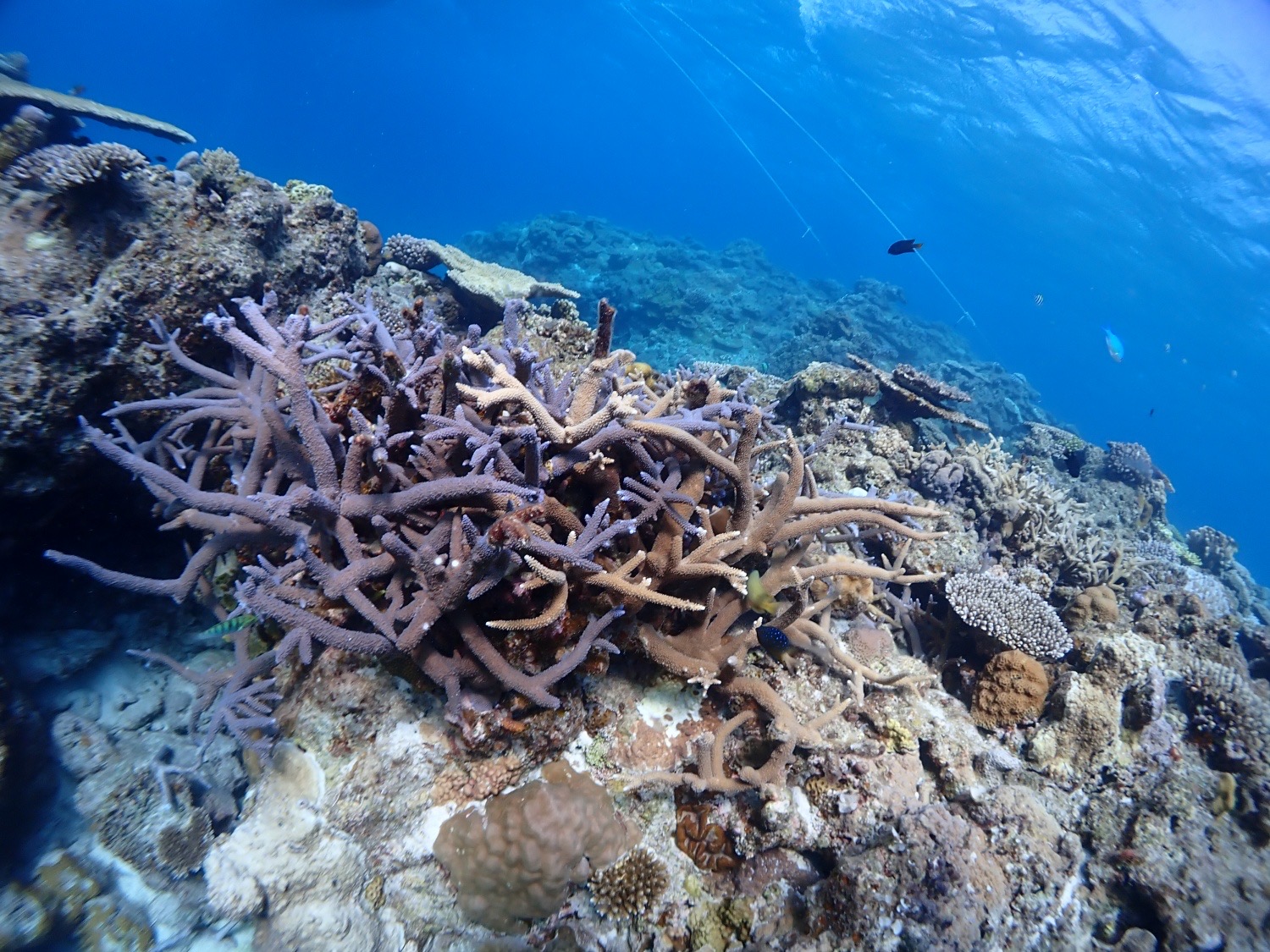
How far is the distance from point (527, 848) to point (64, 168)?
5.88 metres

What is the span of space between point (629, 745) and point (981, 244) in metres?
137

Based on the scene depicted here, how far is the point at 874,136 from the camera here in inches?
3063

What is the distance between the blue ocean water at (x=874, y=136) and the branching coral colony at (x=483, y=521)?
27620mm

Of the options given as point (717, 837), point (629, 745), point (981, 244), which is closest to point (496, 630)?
point (629, 745)

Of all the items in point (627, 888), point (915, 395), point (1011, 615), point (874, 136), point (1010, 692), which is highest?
point (874, 136)

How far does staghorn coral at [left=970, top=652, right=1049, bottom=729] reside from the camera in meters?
3.85

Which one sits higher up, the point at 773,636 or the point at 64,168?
the point at 64,168

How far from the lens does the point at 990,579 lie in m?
4.39

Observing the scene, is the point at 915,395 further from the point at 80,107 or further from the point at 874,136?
the point at 874,136

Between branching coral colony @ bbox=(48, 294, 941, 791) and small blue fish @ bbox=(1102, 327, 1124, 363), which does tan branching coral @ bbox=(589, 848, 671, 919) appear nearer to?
branching coral colony @ bbox=(48, 294, 941, 791)

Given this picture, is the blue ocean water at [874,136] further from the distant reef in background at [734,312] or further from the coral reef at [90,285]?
the coral reef at [90,285]

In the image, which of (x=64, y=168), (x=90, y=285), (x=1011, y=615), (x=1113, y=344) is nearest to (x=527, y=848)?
(x=1011, y=615)

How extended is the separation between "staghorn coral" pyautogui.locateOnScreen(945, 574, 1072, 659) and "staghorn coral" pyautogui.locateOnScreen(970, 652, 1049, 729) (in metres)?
0.16

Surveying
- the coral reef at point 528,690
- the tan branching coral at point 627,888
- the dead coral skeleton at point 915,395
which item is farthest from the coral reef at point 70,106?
the dead coral skeleton at point 915,395
